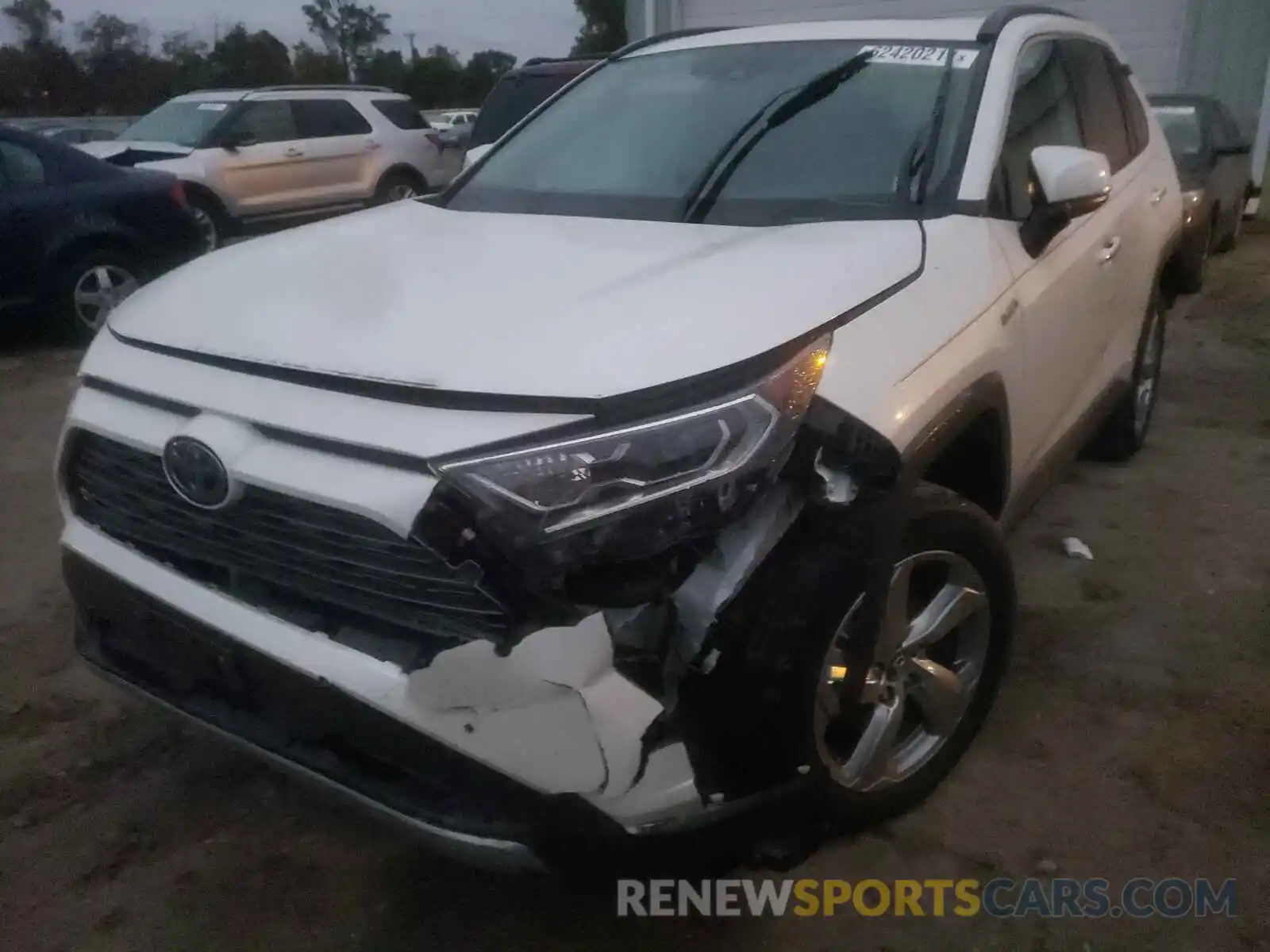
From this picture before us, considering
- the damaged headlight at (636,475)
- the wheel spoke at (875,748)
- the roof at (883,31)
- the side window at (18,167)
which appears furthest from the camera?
the side window at (18,167)

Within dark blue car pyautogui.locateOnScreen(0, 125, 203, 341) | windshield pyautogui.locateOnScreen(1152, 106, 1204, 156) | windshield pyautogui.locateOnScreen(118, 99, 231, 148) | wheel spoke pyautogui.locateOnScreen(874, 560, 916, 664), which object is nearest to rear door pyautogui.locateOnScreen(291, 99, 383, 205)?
windshield pyautogui.locateOnScreen(118, 99, 231, 148)

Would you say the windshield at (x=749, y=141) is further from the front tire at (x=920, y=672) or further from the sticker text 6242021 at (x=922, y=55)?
the front tire at (x=920, y=672)

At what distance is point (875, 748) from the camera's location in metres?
2.18

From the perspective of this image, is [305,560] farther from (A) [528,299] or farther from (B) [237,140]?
(B) [237,140]

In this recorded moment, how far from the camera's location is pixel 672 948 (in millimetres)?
2199

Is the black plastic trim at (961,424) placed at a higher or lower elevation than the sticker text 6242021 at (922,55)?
lower

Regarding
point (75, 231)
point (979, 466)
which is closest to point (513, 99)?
point (75, 231)

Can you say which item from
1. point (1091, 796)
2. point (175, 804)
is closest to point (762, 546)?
point (1091, 796)

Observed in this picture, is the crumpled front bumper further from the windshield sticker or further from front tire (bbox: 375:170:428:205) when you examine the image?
front tire (bbox: 375:170:428:205)

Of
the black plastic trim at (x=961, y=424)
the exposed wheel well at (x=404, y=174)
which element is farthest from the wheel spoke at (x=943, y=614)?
the exposed wheel well at (x=404, y=174)

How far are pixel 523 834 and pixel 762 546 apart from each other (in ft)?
2.06

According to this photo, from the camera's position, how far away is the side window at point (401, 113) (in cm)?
1234

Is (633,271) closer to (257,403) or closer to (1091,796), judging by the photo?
(257,403)

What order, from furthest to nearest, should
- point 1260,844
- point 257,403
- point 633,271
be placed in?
point 1260,844, point 633,271, point 257,403
